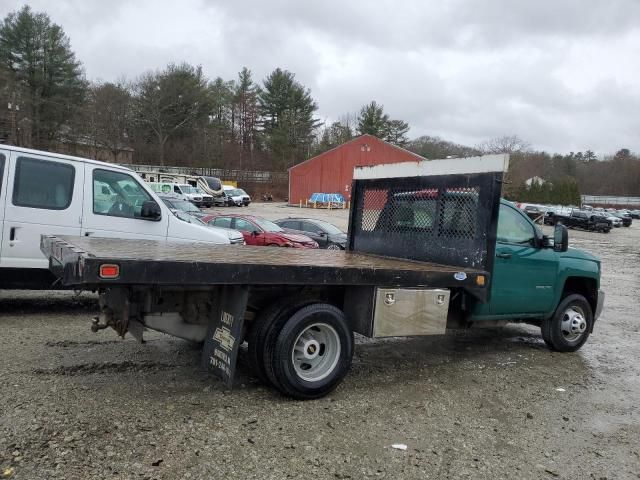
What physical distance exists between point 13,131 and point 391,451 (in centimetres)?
5185

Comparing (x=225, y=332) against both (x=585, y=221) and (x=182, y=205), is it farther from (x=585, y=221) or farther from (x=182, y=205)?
(x=585, y=221)

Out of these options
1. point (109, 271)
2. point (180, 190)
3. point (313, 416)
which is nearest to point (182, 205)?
point (180, 190)

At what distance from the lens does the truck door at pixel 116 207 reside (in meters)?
7.02

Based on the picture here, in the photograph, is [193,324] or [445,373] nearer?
[193,324]

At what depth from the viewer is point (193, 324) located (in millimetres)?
4469

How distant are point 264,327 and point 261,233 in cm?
1220

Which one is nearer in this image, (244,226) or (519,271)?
(519,271)

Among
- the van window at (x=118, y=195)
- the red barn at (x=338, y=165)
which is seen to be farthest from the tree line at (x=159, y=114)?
the van window at (x=118, y=195)

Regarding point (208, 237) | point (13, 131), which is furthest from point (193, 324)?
point (13, 131)

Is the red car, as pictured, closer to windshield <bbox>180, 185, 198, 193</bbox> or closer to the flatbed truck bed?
the flatbed truck bed

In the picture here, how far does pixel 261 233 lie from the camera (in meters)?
16.5

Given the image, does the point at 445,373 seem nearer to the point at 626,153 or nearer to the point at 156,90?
the point at 156,90

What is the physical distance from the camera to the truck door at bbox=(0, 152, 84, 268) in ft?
21.3

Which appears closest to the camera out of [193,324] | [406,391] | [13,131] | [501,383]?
[193,324]
